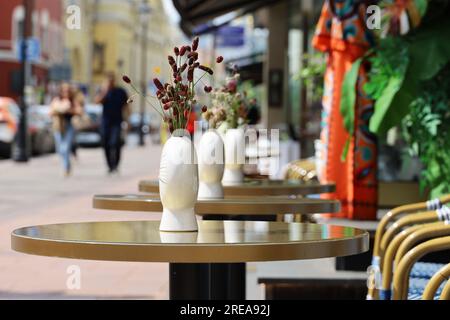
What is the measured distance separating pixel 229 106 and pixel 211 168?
1.40 meters

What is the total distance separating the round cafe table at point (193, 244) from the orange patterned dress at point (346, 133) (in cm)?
351

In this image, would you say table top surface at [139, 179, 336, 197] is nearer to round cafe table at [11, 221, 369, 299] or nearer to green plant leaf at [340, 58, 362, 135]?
green plant leaf at [340, 58, 362, 135]

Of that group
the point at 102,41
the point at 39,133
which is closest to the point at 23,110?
the point at 39,133

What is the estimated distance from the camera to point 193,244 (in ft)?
10.9

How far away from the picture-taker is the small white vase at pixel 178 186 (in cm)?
385

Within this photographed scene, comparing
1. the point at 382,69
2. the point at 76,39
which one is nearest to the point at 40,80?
the point at 76,39

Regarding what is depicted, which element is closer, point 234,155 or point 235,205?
point 235,205

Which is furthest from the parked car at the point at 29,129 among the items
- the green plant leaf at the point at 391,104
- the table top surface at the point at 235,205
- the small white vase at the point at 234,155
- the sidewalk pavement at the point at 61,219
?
the table top surface at the point at 235,205

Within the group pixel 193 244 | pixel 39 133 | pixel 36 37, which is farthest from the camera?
pixel 36 37

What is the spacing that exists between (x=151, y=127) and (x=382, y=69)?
166ft

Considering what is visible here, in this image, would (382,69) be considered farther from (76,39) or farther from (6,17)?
(76,39)

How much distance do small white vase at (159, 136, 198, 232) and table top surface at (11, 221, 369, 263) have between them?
56 mm

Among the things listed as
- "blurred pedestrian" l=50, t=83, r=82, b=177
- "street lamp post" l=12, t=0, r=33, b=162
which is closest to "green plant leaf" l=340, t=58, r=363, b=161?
"blurred pedestrian" l=50, t=83, r=82, b=177

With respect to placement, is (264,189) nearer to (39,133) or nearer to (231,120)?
(231,120)
